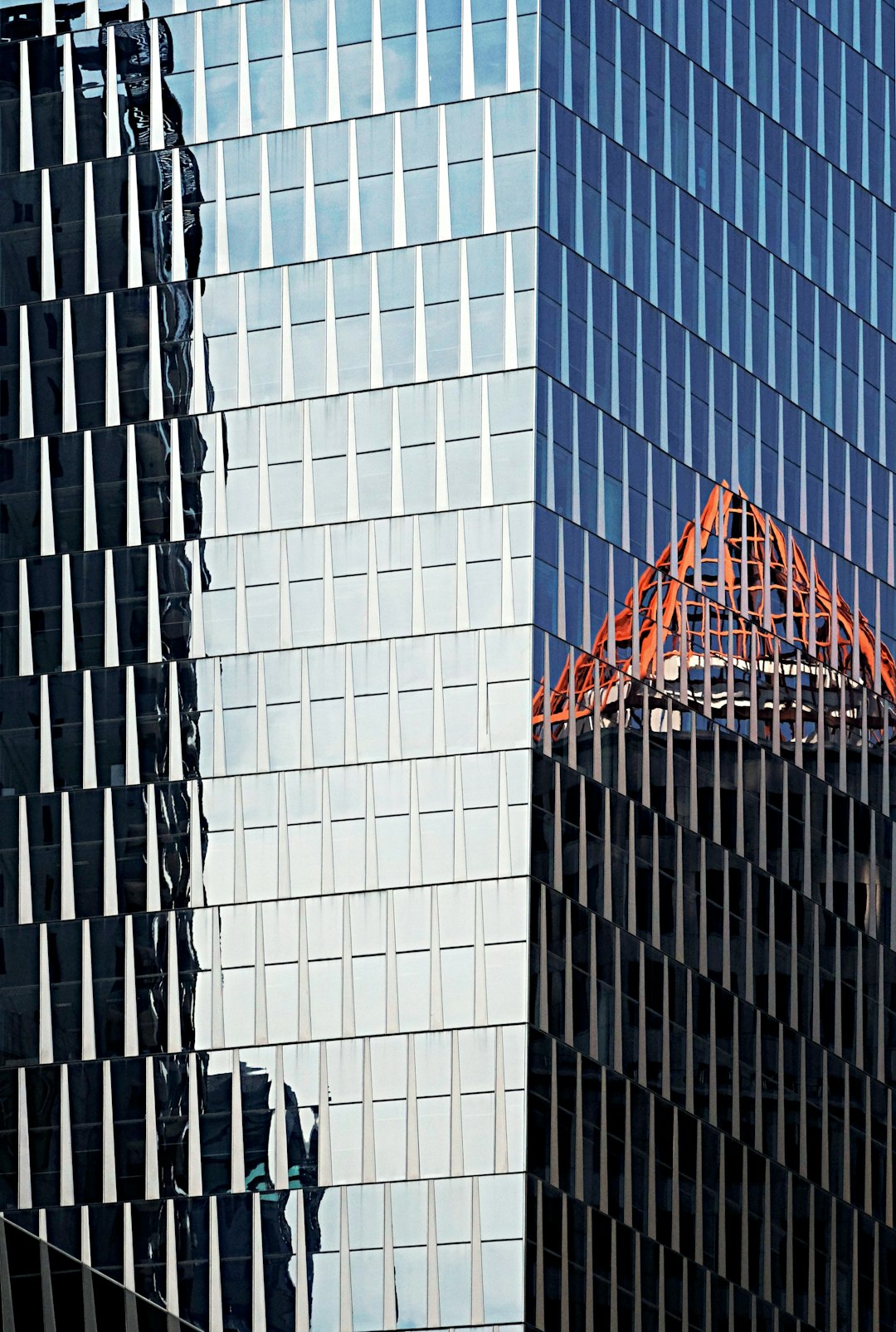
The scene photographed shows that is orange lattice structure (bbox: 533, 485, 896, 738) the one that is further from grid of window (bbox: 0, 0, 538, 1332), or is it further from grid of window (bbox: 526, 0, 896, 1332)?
grid of window (bbox: 0, 0, 538, 1332)

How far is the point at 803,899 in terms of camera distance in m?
112

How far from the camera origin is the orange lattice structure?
10569 cm

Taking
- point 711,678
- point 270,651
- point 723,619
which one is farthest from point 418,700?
point 723,619

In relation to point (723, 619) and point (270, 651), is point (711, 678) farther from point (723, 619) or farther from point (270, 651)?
point (270, 651)

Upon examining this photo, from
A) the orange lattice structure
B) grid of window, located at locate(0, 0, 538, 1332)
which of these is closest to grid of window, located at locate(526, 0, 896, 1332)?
the orange lattice structure

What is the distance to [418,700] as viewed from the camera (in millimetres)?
103625

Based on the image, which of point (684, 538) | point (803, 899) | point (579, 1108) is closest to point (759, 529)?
point (684, 538)

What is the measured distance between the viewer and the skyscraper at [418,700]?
100812 millimetres

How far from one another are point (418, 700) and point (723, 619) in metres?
13.7

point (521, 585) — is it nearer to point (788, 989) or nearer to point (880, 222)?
point (788, 989)

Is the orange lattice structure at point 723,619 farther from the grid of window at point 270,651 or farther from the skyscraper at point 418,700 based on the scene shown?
the grid of window at point 270,651

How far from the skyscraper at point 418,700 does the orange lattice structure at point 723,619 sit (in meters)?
0.19

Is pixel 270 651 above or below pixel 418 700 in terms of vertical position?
above

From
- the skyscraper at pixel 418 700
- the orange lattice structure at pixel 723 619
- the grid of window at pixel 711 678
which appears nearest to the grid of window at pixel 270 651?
the skyscraper at pixel 418 700
